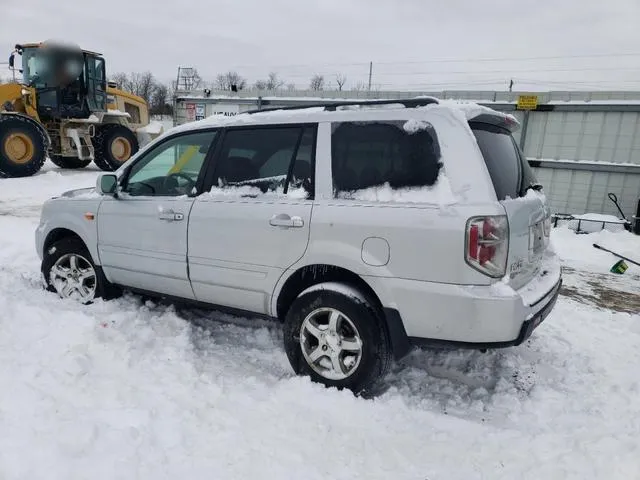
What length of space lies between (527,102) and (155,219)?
1024 cm

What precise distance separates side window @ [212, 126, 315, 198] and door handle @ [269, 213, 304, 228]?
0.17 meters

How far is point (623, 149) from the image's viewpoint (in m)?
10.8

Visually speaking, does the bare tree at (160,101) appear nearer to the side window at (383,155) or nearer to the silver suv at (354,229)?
the silver suv at (354,229)

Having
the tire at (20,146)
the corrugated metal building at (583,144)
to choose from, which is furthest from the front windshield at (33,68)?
the corrugated metal building at (583,144)

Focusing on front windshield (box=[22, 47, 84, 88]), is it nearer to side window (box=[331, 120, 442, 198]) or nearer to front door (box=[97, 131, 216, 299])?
front door (box=[97, 131, 216, 299])

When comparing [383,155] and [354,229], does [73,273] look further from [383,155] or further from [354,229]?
[383,155]

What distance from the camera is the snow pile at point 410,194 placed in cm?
287

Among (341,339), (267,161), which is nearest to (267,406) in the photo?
(341,339)

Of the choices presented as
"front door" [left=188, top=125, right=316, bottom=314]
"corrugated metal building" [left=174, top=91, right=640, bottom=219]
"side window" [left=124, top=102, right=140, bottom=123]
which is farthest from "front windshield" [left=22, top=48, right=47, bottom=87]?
"front door" [left=188, top=125, right=316, bottom=314]

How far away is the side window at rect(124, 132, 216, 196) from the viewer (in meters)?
3.92

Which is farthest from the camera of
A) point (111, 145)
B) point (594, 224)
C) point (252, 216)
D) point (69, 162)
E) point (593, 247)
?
point (69, 162)

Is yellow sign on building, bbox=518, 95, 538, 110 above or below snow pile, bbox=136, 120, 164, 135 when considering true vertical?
above

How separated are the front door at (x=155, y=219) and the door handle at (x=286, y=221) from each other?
833 millimetres

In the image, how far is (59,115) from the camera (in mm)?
13789
